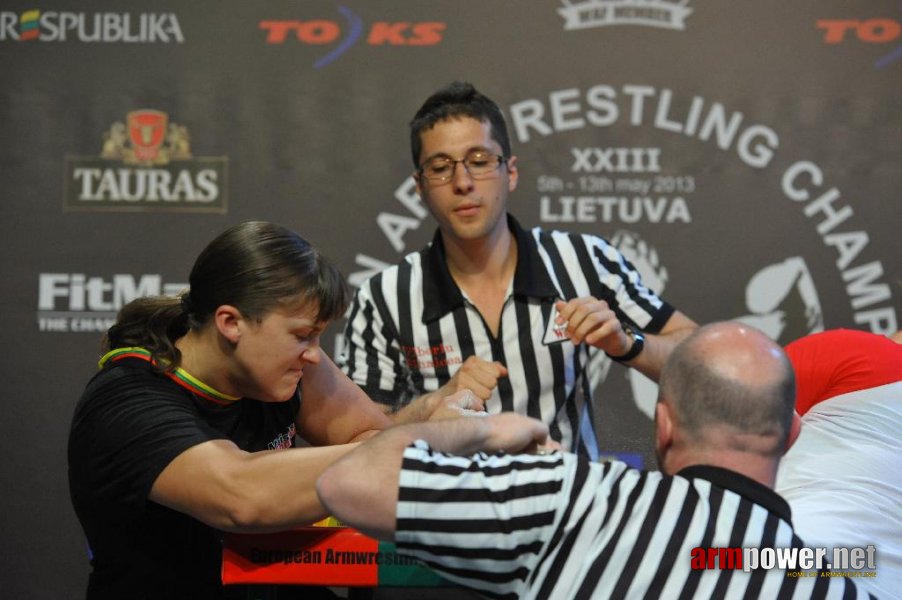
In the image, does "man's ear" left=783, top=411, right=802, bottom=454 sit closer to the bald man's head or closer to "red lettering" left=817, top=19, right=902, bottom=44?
the bald man's head

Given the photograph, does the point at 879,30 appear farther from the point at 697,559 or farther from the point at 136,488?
the point at 136,488

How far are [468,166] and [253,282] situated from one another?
3.25ft

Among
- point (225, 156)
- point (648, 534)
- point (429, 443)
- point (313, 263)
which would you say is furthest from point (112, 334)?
point (225, 156)

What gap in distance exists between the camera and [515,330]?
8.62 feet

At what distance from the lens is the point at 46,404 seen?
3.45m

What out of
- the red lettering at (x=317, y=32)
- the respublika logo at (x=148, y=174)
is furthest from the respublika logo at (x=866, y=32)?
the respublika logo at (x=148, y=174)

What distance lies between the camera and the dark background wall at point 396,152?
3359 mm

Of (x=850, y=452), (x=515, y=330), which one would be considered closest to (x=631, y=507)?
(x=850, y=452)

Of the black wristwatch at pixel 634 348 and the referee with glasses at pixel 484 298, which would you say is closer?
the black wristwatch at pixel 634 348

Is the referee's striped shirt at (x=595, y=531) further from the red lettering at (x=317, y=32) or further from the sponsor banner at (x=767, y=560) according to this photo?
the red lettering at (x=317, y=32)

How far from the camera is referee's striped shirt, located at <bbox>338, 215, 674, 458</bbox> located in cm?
261

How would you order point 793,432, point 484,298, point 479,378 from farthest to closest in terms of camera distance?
point 484,298 < point 479,378 < point 793,432

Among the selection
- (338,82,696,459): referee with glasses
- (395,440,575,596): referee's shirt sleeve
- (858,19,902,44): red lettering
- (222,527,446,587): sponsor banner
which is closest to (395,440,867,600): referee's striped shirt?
(395,440,575,596): referee's shirt sleeve

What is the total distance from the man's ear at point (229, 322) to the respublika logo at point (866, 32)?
99.1 inches
